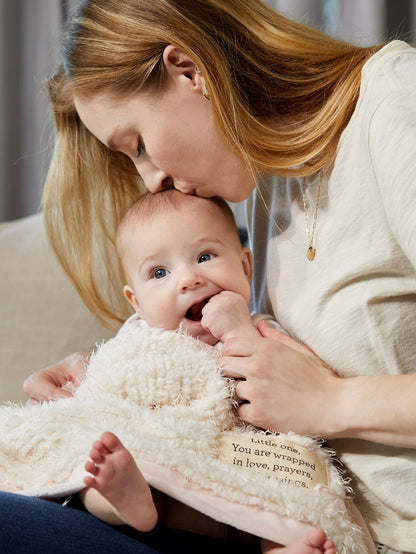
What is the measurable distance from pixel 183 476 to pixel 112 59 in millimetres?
657

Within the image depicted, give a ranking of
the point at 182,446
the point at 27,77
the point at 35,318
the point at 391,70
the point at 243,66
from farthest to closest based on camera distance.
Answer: the point at 27,77 < the point at 35,318 < the point at 243,66 < the point at 391,70 < the point at 182,446

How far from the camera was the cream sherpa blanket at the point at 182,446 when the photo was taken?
3.08 ft

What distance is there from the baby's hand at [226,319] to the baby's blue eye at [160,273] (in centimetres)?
10

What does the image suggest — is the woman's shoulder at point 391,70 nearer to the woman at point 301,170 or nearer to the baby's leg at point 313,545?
the woman at point 301,170

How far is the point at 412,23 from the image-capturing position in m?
2.43

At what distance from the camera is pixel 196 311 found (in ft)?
4.01

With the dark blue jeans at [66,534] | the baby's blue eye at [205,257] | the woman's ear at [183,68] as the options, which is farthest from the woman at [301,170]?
the dark blue jeans at [66,534]

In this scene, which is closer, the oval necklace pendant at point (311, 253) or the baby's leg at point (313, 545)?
the baby's leg at point (313, 545)

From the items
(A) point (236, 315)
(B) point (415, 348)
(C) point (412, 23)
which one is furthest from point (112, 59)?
(C) point (412, 23)

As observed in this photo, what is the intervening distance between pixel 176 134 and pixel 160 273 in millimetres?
223

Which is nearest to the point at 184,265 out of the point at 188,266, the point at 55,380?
the point at 188,266

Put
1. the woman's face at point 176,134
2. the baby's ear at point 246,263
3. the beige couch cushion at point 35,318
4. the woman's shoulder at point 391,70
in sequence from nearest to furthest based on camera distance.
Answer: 1. the woman's shoulder at point 391,70
2. the woman's face at point 176,134
3. the baby's ear at point 246,263
4. the beige couch cushion at point 35,318

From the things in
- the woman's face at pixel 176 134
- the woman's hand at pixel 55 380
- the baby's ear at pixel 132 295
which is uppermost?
the woman's face at pixel 176 134

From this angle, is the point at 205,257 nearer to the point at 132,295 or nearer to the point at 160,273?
the point at 160,273
